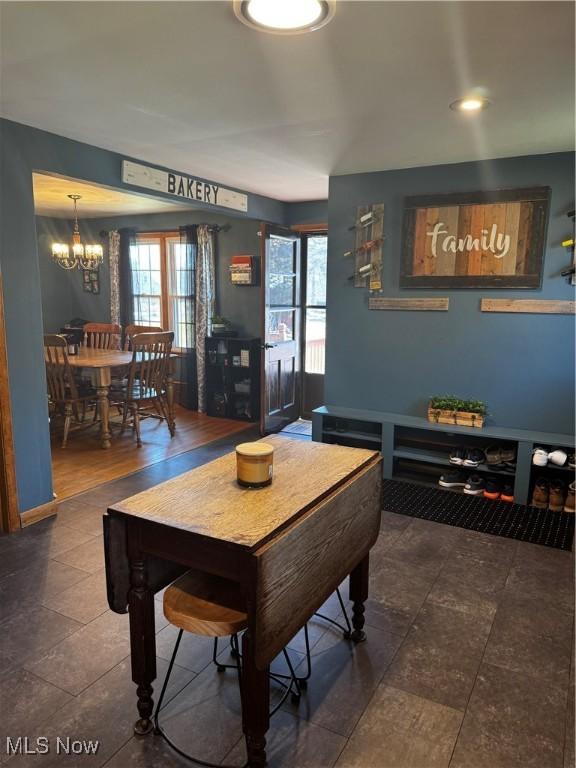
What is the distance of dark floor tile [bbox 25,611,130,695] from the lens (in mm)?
1927

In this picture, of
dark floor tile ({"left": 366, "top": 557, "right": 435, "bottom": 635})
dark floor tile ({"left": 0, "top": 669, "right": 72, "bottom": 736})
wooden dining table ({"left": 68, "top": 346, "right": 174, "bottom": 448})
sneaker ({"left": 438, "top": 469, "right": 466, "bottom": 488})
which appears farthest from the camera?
wooden dining table ({"left": 68, "top": 346, "right": 174, "bottom": 448})

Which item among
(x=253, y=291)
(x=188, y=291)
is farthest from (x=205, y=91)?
(x=188, y=291)

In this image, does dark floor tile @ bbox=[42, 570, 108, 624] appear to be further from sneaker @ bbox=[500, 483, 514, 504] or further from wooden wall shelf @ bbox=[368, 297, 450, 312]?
wooden wall shelf @ bbox=[368, 297, 450, 312]

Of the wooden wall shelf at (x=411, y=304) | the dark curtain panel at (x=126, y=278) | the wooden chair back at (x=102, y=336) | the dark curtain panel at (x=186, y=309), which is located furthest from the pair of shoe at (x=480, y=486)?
the dark curtain panel at (x=126, y=278)

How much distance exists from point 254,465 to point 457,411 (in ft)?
8.09

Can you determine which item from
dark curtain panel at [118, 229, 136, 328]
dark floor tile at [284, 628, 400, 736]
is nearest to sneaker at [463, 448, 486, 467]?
dark floor tile at [284, 628, 400, 736]

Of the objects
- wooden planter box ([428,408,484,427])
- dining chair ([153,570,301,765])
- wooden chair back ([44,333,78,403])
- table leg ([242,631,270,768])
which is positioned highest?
wooden chair back ([44,333,78,403])

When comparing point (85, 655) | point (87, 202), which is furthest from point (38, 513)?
point (87, 202)

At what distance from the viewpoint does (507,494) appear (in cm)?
359

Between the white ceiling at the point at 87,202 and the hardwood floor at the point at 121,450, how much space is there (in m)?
2.14

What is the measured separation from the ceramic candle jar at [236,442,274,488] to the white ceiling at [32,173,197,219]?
320cm

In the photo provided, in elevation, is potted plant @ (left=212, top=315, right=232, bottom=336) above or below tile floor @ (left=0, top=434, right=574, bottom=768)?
above

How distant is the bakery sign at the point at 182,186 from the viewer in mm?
3543

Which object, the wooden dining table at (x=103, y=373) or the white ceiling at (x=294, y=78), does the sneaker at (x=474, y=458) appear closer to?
the white ceiling at (x=294, y=78)
